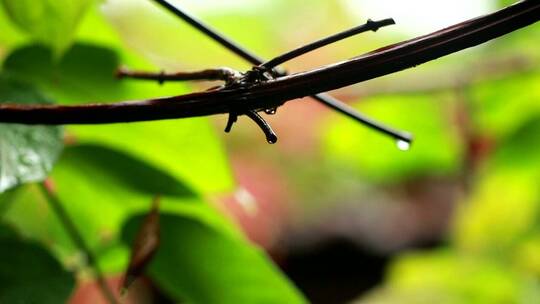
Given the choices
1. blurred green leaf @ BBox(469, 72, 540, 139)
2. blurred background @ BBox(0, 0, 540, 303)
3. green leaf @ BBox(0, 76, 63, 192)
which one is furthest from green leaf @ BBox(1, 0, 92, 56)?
blurred green leaf @ BBox(469, 72, 540, 139)

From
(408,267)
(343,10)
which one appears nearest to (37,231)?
(408,267)

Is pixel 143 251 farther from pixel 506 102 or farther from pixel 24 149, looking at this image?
pixel 506 102

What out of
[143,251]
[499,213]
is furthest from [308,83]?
[499,213]

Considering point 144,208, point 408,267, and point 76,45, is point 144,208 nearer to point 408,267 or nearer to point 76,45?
point 76,45

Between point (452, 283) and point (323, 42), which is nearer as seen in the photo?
point (323, 42)

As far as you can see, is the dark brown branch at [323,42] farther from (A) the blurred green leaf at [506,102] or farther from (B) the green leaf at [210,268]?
(A) the blurred green leaf at [506,102]
